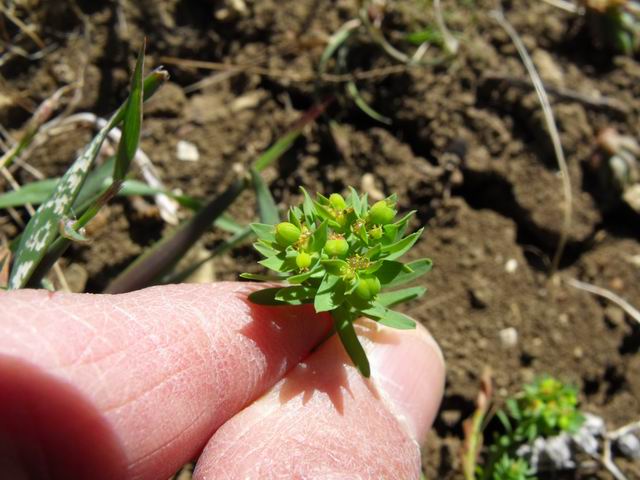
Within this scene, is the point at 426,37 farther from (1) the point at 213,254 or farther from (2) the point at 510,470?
(2) the point at 510,470

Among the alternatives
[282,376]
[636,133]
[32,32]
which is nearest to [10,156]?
[32,32]

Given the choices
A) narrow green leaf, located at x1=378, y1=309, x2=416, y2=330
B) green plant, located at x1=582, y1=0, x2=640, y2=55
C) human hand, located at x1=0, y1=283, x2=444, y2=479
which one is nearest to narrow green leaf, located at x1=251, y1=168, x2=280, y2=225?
human hand, located at x1=0, y1=283, x2=444, y2=479

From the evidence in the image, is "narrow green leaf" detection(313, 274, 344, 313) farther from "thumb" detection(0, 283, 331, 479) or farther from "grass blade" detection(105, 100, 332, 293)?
"grass blade" detection(105, 100, 332, 293)

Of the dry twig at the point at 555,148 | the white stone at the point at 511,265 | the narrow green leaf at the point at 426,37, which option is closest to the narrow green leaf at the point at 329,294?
the white stone at the point at 511,265

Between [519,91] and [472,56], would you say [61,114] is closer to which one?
[472,56]

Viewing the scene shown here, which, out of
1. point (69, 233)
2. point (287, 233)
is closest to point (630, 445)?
point (287, 233)

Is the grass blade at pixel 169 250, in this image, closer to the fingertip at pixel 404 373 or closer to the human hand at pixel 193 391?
the human hand at pixel 193 391
